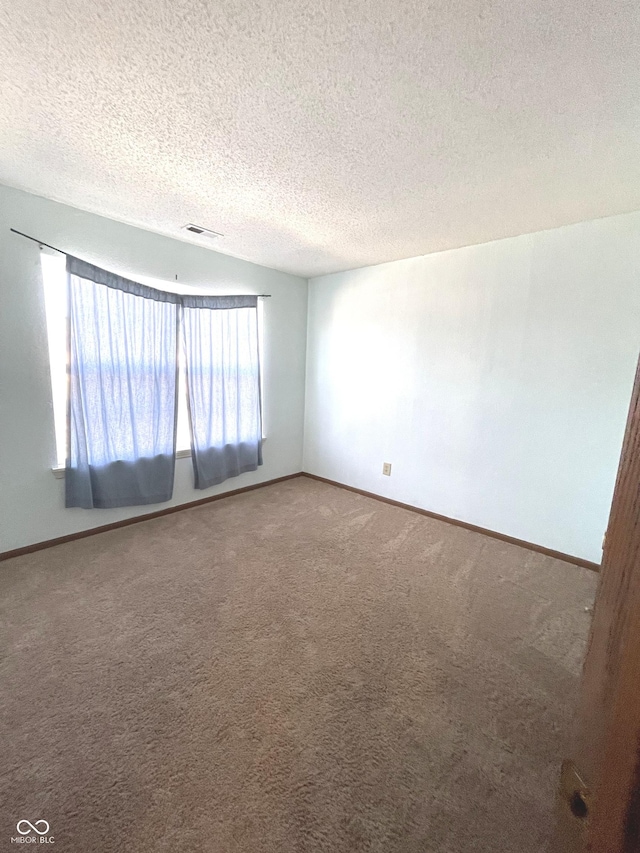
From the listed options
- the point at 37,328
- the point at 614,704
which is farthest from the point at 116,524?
the point at 614,704

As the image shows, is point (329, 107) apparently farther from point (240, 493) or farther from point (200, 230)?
point (240, 493)

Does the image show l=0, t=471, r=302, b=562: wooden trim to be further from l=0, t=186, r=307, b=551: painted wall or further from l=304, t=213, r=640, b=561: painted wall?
l=304, t=213, r=640, b=561: painted wall

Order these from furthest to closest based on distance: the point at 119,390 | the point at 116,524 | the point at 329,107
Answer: the point at 116,524, the point at 119,390, the point at 329,107

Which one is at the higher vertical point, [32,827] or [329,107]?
[329,107]

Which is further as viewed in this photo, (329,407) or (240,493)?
(329,407)

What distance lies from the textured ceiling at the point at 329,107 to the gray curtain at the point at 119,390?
63cm

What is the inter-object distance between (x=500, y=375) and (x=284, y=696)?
8.07ft

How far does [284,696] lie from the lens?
4.55 feet

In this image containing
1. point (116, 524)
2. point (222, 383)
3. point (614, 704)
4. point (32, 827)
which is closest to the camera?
point (614, 704)

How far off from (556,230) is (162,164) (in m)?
2.45

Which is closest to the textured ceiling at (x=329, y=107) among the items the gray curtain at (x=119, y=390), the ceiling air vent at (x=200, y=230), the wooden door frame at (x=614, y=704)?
the ceiling air vent at (x=200, y=230)

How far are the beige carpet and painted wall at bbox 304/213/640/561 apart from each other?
22.4 inches

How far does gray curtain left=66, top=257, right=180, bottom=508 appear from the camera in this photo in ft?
7.74

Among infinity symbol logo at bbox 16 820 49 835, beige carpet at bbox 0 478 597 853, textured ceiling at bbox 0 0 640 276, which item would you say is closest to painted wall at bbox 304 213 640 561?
textured ceiling at bbox 0 0 640 276
